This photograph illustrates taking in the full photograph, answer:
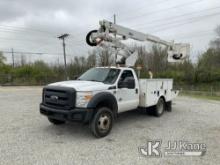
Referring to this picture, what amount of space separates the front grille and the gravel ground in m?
0.82

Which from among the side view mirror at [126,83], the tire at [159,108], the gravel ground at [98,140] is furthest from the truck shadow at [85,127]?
the side view mirror at [126,83]

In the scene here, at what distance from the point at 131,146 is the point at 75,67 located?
3260 centimetres

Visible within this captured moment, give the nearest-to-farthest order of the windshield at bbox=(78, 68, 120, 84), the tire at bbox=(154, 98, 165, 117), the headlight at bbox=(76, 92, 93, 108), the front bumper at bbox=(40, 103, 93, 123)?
the front bumper at bbox=(40, 103, 93, 123)
the headlight at bbox=(76, 92, 93, 108)
the windshield at bbox=(78, 68, 120, 84)
the tire at bbox=(154, 98, 165, 117)

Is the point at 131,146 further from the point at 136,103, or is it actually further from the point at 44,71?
the point at 44,71

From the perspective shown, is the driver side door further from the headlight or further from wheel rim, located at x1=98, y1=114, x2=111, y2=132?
the headlight

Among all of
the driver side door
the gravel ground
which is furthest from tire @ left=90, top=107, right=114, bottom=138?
the driver side door

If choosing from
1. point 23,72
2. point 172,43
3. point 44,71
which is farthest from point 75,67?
point 172,43

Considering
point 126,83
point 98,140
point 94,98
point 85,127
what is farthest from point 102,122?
point 126,83

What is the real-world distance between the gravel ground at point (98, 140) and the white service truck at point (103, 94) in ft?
1.48

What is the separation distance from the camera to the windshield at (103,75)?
588 cm

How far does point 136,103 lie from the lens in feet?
21.6

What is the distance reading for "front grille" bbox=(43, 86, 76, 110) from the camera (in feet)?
15.8

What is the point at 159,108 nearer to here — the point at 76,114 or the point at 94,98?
the point at 94,98

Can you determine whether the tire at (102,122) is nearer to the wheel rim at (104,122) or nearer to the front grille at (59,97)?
the wheel rim at (104,122)
